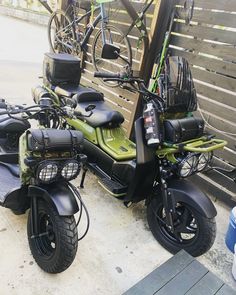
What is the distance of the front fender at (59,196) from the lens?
64.2 inches

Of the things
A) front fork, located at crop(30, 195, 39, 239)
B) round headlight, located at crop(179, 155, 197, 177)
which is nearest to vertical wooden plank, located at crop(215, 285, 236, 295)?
round headlight, located at crop(179, 155, 197, 177)

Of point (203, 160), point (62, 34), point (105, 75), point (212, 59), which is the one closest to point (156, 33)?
point (212, 59)

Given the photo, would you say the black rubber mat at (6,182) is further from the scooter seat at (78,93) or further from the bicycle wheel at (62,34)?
the bicycle wheel at (62,34)

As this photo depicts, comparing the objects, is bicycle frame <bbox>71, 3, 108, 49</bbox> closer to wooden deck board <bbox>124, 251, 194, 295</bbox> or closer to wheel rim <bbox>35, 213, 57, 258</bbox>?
wheel rim <bbox>35, 213, 57, 258</bbox>

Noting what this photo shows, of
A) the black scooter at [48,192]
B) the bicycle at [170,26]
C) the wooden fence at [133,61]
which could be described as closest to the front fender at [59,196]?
the black scooter at [48,192]

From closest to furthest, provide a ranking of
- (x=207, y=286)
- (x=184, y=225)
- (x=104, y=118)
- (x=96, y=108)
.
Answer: (x=207, y=286) → (x=184, y=225) → (x=104, y=118) → (x=96, y=108)

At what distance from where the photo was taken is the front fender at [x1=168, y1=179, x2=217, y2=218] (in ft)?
6.35

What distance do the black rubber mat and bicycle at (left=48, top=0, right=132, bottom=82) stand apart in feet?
7.02

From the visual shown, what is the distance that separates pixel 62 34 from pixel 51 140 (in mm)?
3691

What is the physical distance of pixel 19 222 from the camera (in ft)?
7.15

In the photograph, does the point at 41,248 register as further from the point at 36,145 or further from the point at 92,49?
the point at 92,49

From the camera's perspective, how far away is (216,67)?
2.88 metres

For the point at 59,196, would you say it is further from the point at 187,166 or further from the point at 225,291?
the point at 225,291

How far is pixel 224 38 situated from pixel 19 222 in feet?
8.20
